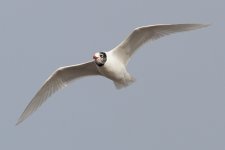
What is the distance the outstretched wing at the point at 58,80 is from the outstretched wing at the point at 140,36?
43.6 inches

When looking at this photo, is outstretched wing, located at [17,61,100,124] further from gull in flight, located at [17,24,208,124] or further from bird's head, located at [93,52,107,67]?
bird's head, located at [93,52,107,67]

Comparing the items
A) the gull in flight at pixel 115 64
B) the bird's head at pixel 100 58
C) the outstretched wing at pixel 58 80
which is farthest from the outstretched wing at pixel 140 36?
the outstretched wing at pixel 58 80

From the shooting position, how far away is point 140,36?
2212 cm

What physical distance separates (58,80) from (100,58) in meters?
2.09

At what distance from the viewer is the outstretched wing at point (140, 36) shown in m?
21.7

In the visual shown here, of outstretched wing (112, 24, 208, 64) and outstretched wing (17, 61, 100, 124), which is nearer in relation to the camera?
outstretched wing (112, 24, 208, 64)

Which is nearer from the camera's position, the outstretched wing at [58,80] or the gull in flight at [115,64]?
the gull in flight at [115,64]

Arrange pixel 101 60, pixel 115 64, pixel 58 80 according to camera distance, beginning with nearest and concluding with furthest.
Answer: pixel 101 60 → pixel 115 64 → pixel 58 80

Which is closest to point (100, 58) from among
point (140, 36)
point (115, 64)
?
point (115, 64)

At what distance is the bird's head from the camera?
71.8 feet

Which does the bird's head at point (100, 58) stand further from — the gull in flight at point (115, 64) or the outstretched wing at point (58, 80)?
the outstretched wing at point (58, 80)

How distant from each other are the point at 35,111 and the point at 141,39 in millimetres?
3627

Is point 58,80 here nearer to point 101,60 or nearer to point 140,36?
point 101,60

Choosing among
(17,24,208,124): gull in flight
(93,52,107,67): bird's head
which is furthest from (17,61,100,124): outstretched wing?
(93,52,107,67): bird's head
